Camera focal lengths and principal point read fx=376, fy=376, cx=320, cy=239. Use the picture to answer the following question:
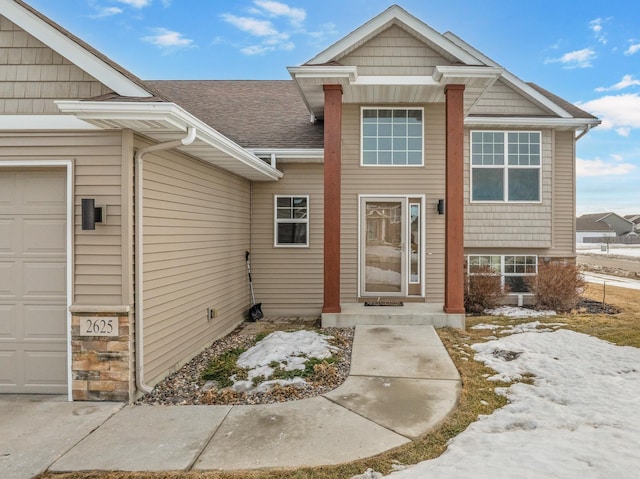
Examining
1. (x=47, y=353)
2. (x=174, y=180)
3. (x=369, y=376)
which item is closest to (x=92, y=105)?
(x=174, y=180)

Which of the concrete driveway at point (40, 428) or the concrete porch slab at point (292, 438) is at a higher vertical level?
the concrete porch slab at point (292, 438)

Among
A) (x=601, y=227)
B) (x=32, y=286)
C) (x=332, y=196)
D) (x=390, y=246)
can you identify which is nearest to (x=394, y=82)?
(x=332, y=196)

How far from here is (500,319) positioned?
23.2ft

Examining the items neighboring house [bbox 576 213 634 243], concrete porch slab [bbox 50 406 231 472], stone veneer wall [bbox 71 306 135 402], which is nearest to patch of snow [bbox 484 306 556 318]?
concrete porch slab [bbox 50 406 231 472]

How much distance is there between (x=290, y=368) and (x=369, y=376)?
93 centimetres

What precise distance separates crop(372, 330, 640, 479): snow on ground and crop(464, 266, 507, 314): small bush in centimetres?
353

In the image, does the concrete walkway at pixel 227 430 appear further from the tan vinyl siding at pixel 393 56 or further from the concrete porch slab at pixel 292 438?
the tan vinyl siding at pixel 393 56

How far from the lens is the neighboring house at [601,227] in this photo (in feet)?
169

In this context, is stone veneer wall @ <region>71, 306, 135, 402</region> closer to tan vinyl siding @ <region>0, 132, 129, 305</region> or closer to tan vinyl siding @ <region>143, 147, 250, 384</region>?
tan vinyl siding @ <region>0, 132, 129, 305</region>

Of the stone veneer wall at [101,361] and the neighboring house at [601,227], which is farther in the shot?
the neighboring house at [601,227]

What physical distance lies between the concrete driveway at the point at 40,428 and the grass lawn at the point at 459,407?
0.26 m

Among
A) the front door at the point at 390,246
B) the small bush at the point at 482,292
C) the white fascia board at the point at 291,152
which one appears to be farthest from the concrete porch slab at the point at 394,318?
the white fascia board at the point at 291,152

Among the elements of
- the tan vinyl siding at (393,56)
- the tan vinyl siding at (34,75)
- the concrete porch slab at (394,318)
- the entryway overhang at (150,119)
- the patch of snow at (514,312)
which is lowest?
the patch of snow at (514,312)

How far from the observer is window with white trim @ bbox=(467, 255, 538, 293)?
9320mm
